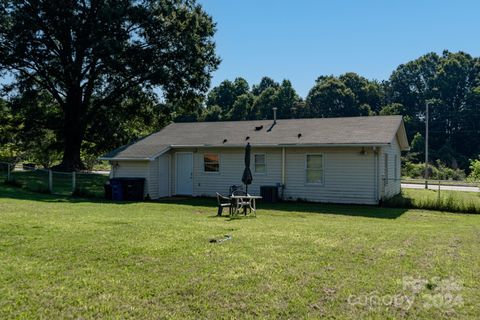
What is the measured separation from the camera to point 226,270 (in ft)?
19.7

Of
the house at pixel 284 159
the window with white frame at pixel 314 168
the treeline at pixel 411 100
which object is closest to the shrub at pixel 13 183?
the house at pixel 284 159

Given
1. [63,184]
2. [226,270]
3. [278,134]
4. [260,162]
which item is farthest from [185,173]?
[226,270]

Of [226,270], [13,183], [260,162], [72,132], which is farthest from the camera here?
[72,132]

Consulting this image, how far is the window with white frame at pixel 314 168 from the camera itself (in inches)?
707

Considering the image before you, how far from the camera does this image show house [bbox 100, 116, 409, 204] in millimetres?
17172

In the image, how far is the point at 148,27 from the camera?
97.9ft

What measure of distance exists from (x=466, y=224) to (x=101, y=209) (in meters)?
11.0

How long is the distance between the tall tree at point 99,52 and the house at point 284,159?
923cm

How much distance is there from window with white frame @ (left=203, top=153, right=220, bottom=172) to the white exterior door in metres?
0.74

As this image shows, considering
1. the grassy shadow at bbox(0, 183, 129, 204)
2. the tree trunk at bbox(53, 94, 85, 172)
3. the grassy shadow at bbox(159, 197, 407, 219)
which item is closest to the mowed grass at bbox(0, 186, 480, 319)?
the grassy shadow at bbox(159, 197, 407, 219)

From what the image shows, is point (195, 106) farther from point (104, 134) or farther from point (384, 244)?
point (384, 244)

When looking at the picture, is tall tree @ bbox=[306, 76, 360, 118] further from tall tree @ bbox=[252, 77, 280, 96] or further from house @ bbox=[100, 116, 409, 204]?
house @ bbox=[100, 116, 409, 204]

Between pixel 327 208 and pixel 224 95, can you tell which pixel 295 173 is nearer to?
pixel 327 208

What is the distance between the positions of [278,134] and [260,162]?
1.59 m
